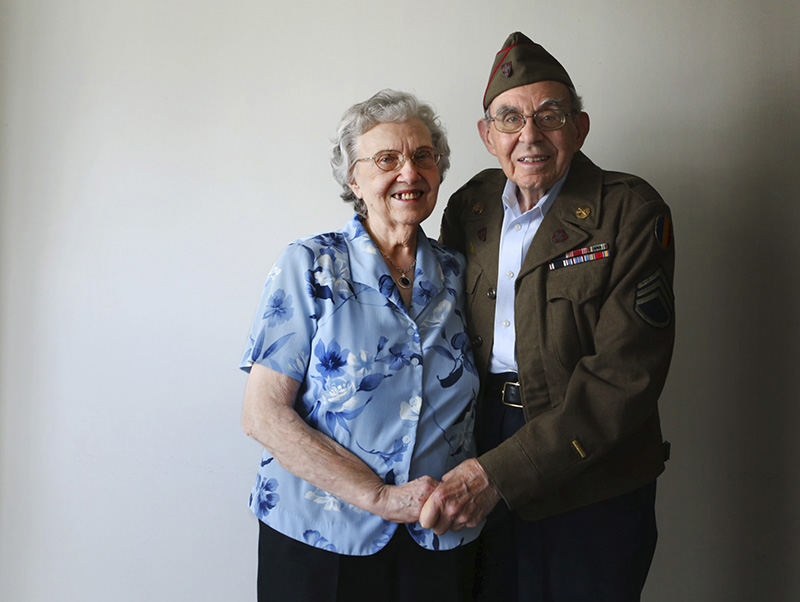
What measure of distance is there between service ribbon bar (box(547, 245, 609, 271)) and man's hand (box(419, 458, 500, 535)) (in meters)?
0.49

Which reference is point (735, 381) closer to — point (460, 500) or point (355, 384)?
point (460, 500)

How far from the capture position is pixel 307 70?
7.86 feet

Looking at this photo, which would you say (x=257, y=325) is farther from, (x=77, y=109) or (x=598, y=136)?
(x=77, y=109)

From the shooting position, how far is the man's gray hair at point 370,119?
1688mm

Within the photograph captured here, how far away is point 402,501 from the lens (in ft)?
4.82

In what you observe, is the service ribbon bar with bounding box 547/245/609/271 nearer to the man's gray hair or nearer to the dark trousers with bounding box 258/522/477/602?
the man's gray hair

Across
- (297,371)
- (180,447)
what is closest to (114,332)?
(180,447)

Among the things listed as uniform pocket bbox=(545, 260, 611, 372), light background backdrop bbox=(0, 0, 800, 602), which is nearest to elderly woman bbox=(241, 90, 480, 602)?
uniform pocket bbox=(545, 260, 611, 372)

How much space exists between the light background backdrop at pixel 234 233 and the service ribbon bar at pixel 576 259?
28.8 inches

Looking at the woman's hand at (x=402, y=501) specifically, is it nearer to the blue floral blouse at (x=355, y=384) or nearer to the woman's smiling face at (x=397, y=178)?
the blue floral blouse at (x=355, y=384)

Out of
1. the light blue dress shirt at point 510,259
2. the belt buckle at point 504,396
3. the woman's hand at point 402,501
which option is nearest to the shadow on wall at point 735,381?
the light blue dress shirt at point 510,259

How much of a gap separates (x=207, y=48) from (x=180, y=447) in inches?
54.1

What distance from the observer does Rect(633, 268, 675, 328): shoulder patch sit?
5.13ft

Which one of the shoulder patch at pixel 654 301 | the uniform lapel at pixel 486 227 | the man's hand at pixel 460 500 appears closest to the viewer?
the man's hand at pixel 460 500
